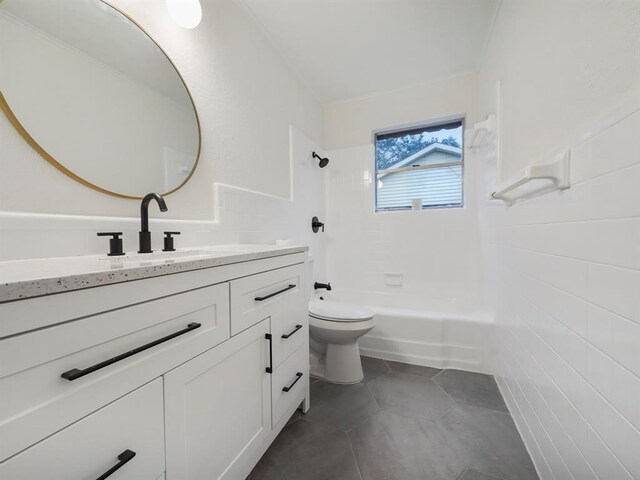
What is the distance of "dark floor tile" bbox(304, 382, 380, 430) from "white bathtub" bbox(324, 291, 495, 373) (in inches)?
17.6

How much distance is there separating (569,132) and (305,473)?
159 centimetres

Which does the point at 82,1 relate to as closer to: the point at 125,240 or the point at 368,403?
the point at 125,240

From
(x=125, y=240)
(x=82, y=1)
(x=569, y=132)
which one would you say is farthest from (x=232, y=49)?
(x=569, y=132)

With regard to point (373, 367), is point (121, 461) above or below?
above

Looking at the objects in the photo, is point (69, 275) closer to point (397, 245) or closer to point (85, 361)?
point (85, 361)

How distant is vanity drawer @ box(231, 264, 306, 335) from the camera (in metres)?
0.90

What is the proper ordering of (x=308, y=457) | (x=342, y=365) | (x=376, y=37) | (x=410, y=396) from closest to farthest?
(x=308, y=457) < (x=410, y=396) < (x=342, y=365) < (x=376, y=37)

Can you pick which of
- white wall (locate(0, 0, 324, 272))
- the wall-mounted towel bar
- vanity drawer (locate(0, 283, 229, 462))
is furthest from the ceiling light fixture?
the wall-mounted towel bar

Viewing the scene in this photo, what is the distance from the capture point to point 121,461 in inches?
21.5

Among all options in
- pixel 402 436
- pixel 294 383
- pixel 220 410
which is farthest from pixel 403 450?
pixel 220 410

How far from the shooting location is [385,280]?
2717 mm

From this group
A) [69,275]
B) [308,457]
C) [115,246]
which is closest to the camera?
[69,275]

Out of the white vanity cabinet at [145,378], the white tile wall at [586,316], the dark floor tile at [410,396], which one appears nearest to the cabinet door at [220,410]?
the white vanity cabinet at [145,378]

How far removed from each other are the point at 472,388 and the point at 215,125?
2.19 meters
